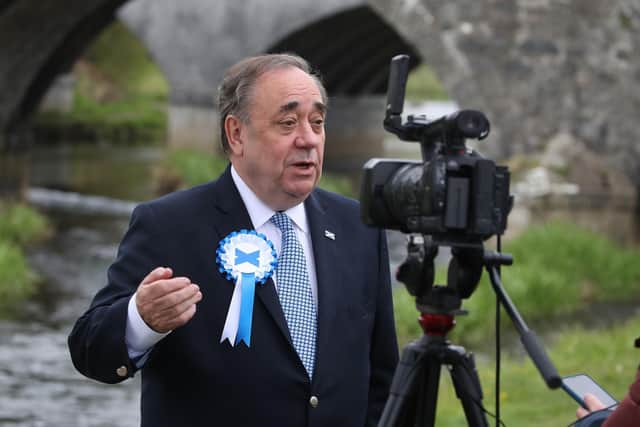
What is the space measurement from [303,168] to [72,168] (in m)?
17.7

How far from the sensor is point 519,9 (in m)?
10.6

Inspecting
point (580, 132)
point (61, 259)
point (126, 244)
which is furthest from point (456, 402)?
point (61, 259)

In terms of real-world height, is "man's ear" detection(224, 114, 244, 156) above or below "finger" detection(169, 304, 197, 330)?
above

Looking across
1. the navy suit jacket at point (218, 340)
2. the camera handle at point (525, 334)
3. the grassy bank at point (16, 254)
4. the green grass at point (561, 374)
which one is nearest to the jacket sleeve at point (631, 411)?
the camera handle at point (525, 334)

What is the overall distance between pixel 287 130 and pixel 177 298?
497mm

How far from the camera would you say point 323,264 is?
110 inches

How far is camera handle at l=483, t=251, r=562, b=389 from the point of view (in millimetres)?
2068

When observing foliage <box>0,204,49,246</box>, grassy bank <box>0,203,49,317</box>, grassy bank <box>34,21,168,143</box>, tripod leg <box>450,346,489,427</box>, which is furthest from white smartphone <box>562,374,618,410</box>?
grassy bank <box>34,21,168,143</box>

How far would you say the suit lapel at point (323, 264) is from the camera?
274 cm

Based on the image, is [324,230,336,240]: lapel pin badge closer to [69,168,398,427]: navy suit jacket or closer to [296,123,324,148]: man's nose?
[69,168,398,427]: navy suit jacket

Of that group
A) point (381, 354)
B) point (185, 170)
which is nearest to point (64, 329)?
point (381, 354)

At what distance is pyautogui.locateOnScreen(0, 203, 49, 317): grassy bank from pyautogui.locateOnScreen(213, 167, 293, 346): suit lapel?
663 cm

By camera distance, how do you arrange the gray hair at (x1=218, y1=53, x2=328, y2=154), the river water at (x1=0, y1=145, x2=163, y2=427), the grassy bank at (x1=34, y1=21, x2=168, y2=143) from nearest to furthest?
1. the gray hair at (x1=218, y1=53, x2=328, y2=154)
2. the river water at (x1=0, y1=145, x2=163, y2=427)
3. the grassy bank at (x1=34, y1=21, x2=168, y2=143)

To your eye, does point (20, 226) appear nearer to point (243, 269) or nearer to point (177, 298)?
point (243, 269)
